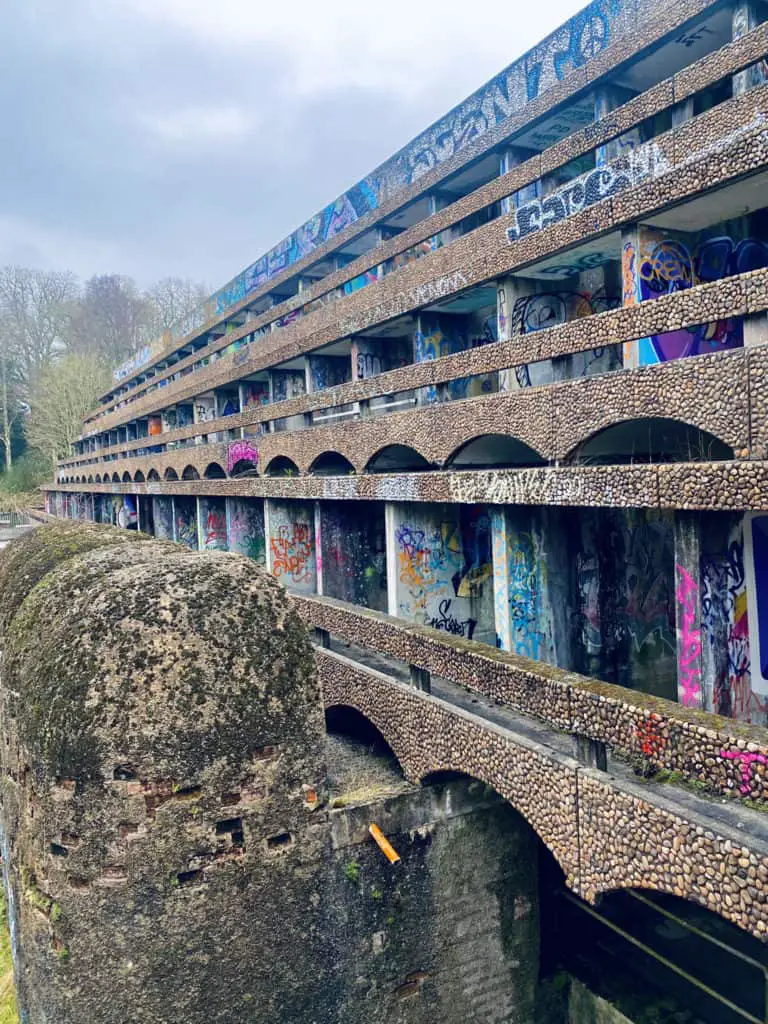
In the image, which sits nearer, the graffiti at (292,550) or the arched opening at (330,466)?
the arched opening at (330,466)

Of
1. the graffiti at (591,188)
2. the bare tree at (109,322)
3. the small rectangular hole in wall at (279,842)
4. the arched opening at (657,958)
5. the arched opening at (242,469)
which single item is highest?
the bare tree at (109,322)

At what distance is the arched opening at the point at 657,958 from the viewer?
698 cm

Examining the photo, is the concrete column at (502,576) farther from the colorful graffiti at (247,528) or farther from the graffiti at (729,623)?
the colorful graffiti at (247,528)

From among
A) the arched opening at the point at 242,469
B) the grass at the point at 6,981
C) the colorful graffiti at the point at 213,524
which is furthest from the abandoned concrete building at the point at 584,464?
the grass at the point at 6,981

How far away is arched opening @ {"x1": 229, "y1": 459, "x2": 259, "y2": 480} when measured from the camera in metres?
18.2

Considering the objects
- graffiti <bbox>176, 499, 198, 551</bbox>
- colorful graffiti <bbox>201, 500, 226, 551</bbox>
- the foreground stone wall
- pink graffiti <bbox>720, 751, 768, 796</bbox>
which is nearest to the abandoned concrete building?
pink graffiti <bbox>720, 751, 768, 796</bbox>

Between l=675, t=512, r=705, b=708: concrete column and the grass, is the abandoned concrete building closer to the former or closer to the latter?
l=675, t=512, r=705, b=708: concrete column

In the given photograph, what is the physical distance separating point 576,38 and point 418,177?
476 centimetres

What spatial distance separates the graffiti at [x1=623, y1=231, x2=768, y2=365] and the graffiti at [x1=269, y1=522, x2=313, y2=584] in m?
9.47

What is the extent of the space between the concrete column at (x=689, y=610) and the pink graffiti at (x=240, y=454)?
11.6 meters

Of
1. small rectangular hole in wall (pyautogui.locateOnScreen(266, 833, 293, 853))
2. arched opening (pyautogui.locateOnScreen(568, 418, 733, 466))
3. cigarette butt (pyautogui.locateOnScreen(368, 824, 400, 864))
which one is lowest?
cigarette butt (pyautogui.locateOnScreen(368, 824, 400, 864))

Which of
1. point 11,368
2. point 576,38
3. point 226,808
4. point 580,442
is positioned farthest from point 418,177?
point 11,368

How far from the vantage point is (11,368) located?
1993 inches

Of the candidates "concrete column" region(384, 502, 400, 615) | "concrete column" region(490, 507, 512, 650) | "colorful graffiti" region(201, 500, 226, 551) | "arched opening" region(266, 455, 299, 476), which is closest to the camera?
"concrete column" region(490, 507, 512, 650)
